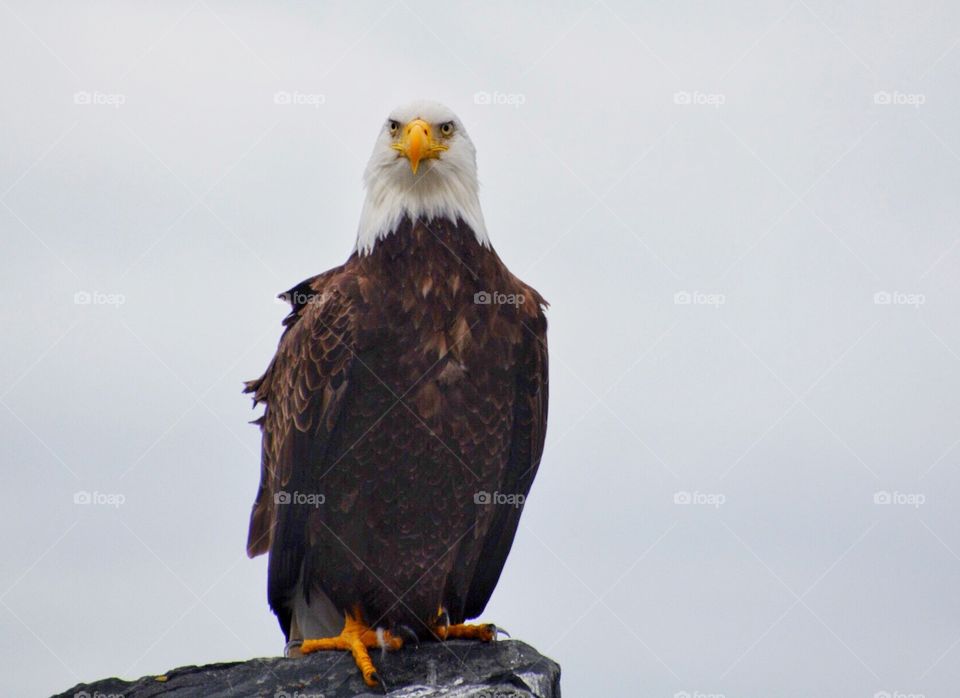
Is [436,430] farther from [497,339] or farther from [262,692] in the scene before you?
[262,692]

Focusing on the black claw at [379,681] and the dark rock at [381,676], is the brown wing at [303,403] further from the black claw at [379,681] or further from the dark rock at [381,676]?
Result: the black claw at [379,681]

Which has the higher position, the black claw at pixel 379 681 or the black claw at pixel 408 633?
the black claw at pixel 408 633

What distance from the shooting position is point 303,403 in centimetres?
757

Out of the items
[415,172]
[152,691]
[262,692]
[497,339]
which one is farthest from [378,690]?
[415,172]

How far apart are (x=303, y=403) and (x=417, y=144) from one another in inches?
60.5

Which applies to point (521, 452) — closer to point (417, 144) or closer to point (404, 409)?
point (404, 409)

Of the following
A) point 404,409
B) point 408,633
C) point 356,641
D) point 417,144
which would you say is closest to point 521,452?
point 404,409

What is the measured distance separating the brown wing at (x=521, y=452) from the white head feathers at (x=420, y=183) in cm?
66

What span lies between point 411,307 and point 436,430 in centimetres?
67

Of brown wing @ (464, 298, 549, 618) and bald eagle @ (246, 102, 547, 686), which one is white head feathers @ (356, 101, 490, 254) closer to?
bald eagle @ (246, 102, 547, 686)

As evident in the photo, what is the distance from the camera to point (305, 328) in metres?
7.63

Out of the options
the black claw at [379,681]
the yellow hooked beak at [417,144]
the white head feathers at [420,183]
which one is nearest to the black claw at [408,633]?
the black claw at [379,681]

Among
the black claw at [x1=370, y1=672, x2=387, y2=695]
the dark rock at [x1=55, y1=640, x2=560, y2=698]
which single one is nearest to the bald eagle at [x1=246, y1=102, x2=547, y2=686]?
the black claw at [x1=370, y1=672, x2=387, y2=695]

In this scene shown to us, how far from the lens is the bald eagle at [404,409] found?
24.3ft
